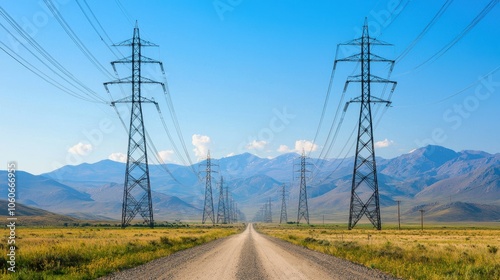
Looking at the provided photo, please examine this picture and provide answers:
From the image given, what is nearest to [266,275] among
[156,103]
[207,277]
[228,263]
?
[207,277]

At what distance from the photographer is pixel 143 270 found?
23.5m

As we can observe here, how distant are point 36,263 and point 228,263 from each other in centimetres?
974

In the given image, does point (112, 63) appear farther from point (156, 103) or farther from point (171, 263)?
point (171, 263)

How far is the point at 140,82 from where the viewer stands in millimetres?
62031

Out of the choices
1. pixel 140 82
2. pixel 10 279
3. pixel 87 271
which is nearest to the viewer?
pixel 10 279

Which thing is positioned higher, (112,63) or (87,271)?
(112,63)

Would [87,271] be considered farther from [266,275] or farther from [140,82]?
[140,82]

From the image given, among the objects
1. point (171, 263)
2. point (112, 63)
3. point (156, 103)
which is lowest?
point (171, 263)

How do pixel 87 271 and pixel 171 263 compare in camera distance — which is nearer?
pixel 87 271

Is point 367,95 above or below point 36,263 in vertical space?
above

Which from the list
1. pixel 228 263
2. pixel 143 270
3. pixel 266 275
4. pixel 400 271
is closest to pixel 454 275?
pixel 400 271

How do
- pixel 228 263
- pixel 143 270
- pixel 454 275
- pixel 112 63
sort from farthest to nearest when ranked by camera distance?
pixel 112 63 → pixel 228 263 → pixel 143 270 → pixel 454 275

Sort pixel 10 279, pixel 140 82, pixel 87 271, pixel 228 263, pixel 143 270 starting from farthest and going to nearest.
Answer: pixel 140 82, pixel 228 263, pixel 143 270, pixel 87 271, pixel 10 279

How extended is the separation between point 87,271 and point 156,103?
40.4 meters
